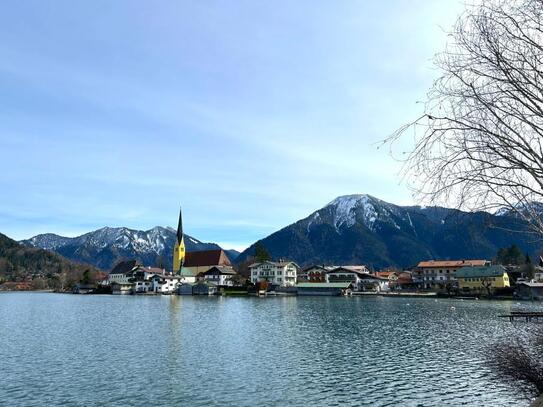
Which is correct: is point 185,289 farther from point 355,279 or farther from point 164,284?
point 355,279

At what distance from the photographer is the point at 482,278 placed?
134 metres

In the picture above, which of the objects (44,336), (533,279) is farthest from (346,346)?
(533,279)

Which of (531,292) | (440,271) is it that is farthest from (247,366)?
(440,271)

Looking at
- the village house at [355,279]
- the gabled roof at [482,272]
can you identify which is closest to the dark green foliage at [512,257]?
the gabled roof at [482,272]

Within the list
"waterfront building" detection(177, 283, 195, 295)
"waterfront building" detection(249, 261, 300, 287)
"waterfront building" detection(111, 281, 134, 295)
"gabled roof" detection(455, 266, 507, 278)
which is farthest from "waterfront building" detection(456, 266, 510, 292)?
"waterfront building" detection(111, 281, 134, 295)

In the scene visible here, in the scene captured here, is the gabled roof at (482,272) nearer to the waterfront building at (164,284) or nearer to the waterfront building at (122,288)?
the waterfront building at (164,284)

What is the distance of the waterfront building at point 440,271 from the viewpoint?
6240 inches

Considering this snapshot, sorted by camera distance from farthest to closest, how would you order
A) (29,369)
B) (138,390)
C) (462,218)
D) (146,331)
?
(146,331) → (29,369) → (138,390) → (462,218)

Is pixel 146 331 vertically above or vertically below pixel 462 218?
below

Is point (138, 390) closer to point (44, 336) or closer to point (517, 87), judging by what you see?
point (517, 87)

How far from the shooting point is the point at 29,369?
90.3 ft

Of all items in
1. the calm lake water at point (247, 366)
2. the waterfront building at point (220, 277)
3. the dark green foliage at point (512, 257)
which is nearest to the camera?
the calm lake water at point (247, 366)

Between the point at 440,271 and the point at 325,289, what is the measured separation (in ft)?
161

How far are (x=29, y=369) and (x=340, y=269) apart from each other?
142m
